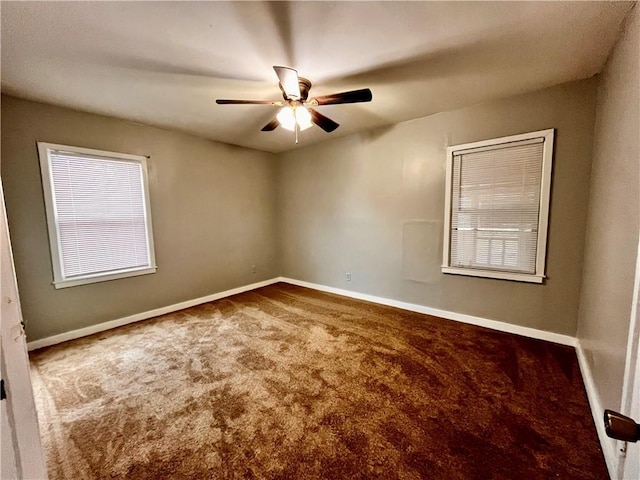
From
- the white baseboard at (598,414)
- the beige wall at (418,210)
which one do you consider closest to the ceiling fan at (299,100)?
the beige wall at (418,210)

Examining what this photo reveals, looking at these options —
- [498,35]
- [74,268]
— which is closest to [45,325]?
[74,268]

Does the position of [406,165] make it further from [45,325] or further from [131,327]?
[45,325]

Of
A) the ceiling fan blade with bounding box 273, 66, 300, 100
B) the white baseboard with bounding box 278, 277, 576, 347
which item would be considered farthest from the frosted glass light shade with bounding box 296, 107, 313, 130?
the white baseboard with bounding box 278, 277, 576, 347

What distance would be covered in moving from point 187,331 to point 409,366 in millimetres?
2430

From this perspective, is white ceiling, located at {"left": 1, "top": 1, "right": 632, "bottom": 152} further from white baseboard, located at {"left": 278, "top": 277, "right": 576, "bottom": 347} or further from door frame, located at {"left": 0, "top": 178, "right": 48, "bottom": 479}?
white baseboard, located at {"left": 278, "top": 277, "right": 576, "bottom": 347}

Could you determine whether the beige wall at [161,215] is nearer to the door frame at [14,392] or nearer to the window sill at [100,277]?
the window sill at [100,277]

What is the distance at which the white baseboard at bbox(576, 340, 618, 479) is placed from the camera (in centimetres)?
124

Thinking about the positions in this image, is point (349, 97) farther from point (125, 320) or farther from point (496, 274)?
point (125, 320)

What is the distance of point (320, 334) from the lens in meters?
2.83

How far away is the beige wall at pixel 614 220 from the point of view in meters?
1.30

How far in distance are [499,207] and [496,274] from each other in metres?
0.73

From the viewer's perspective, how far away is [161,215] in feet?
11.4

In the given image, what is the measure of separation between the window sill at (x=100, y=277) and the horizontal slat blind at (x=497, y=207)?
3.91 m

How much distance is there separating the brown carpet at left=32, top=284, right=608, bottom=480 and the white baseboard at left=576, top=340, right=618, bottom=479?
0.05m
